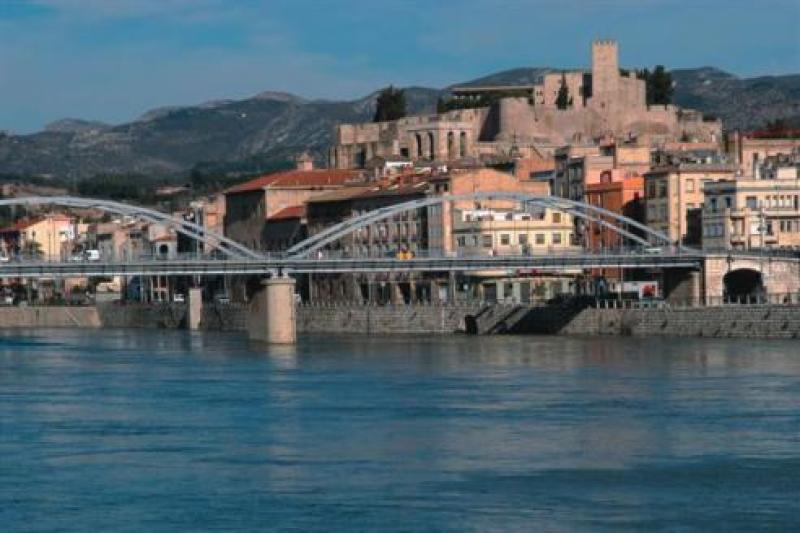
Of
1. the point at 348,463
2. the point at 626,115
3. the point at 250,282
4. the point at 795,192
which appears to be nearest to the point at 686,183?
the point at 795,192

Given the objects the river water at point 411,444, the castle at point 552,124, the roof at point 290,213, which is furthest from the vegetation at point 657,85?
the river water at point 411,444

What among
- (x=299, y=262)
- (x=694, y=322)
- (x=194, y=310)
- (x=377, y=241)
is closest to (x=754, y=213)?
(x=694, y=322)

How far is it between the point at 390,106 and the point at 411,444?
119 meters

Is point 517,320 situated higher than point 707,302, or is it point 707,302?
point 707,302

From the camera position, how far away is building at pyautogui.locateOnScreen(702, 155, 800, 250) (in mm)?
109938

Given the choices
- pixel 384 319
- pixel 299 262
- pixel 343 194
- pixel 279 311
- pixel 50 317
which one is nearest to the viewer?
pixel 299 262

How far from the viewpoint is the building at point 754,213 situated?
361 feet

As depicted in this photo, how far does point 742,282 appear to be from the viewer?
102 metres

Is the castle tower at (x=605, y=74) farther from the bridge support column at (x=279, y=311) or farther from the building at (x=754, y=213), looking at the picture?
the bridge support column at (x=279, y=311)

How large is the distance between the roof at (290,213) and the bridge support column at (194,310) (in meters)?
11.6

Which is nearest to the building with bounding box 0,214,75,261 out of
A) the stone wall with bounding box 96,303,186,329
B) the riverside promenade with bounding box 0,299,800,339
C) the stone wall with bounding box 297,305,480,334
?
the stone wall with bounding box 96,303,186,329

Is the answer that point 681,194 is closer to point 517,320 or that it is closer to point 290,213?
point 517,320

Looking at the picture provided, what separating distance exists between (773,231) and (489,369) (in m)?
38.2

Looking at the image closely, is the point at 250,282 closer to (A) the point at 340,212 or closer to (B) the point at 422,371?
(A) the point at 340,212
